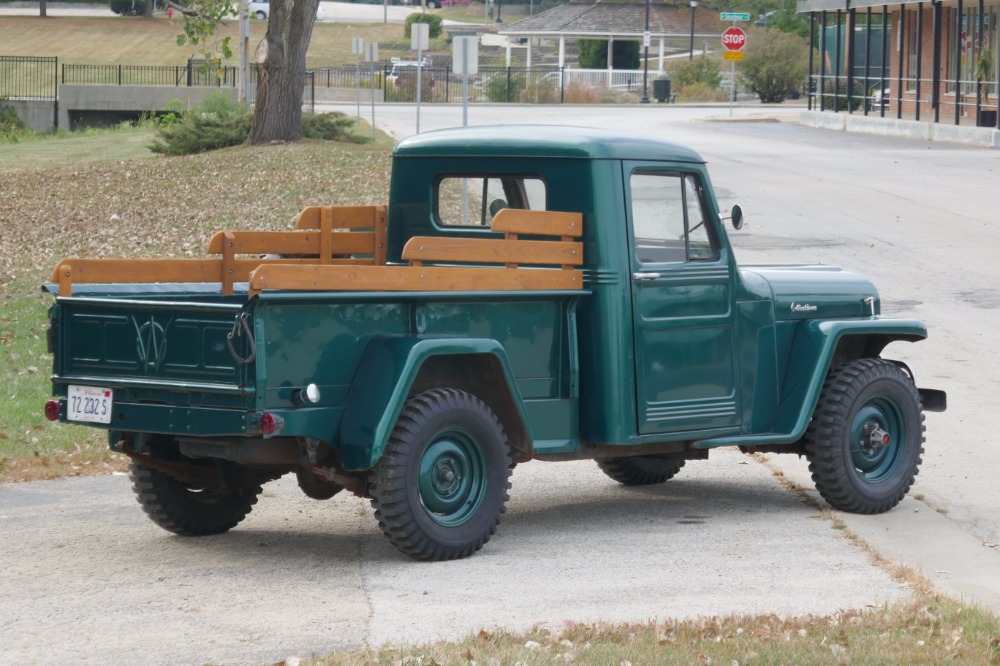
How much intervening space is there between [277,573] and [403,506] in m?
0.64

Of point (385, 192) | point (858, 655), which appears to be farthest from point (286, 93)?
point (858, 655)

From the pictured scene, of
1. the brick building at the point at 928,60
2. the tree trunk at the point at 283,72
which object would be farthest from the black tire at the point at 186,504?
the brick building at the point at 928,60

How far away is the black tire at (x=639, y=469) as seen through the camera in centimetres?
904

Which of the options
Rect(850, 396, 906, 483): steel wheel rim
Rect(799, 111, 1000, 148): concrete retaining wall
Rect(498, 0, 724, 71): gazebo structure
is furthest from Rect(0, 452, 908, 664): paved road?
Rect(498, 0, 724, 71): gazebo structure

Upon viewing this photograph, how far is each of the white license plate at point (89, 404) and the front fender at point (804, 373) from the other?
9.88 feet

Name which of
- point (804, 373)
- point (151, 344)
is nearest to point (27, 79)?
point (804, 373)

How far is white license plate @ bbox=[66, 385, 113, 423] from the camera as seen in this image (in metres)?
6.86

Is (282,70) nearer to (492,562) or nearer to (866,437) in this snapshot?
(866,437)

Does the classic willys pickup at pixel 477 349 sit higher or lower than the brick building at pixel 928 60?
lower

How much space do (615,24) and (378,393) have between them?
76279mm

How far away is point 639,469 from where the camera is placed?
9.10 m

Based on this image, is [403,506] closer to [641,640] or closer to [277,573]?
[277,573]

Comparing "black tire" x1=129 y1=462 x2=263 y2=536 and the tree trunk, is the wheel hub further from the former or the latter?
the tree trunk

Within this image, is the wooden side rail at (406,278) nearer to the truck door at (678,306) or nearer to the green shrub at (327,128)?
the truck door at (678,306)
